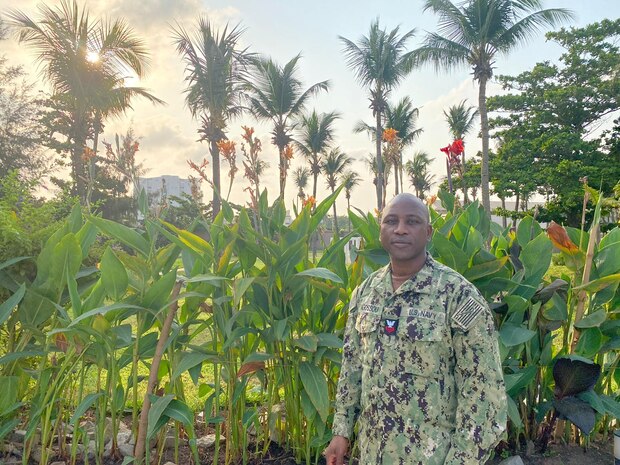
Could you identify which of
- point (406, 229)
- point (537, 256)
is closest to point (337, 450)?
point (406, 229)

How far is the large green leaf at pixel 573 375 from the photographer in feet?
7.31

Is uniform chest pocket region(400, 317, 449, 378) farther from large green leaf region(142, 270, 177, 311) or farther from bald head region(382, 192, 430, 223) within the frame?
large green leaf region(142, 270, 177, 311)

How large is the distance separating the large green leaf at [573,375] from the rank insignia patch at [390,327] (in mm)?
1210

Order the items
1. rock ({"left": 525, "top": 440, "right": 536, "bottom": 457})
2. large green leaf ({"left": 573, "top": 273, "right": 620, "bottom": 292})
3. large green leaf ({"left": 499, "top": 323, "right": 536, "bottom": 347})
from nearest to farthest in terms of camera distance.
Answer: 1. large green leaf ({"left": 499, "top": 323, "right": 536, "bottom": 347})
2. large green leaf ({"left": 573, "top": 273, "right": 620, "bottom": 292})
3. rock ({"left": 525, "top": 440, "right": 536, "bottom": 457})

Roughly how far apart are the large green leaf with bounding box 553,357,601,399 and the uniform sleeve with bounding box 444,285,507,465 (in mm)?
1113

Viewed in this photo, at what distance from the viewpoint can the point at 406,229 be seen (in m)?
1.44

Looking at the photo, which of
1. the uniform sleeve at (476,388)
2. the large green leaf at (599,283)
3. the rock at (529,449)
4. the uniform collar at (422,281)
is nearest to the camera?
the uniform sleeve at (476,388)

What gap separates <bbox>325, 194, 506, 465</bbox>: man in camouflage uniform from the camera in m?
1.33

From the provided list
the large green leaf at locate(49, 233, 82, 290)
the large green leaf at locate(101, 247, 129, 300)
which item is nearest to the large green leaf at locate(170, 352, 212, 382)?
the large green leaf at locate(101, 247, 129, 300)

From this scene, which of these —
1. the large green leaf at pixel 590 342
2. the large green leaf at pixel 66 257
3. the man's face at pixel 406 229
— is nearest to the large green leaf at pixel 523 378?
the large green leaf at pixel 590 342

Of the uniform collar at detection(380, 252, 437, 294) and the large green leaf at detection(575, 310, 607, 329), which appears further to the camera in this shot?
the large green leaf at detection(575, 310, 607, 329)

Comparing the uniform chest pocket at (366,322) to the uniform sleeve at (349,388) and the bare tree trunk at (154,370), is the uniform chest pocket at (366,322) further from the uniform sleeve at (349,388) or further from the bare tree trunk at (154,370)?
the bare tree trunk at (154,370)

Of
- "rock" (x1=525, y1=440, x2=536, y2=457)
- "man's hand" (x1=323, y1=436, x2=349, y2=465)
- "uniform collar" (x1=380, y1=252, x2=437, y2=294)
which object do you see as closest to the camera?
"uniform collar" (x1=380, y1=252, x2=437, y2=294)

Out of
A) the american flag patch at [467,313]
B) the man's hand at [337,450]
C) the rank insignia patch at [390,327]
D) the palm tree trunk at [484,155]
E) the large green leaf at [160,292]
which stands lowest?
the man's hand at [337,450]
